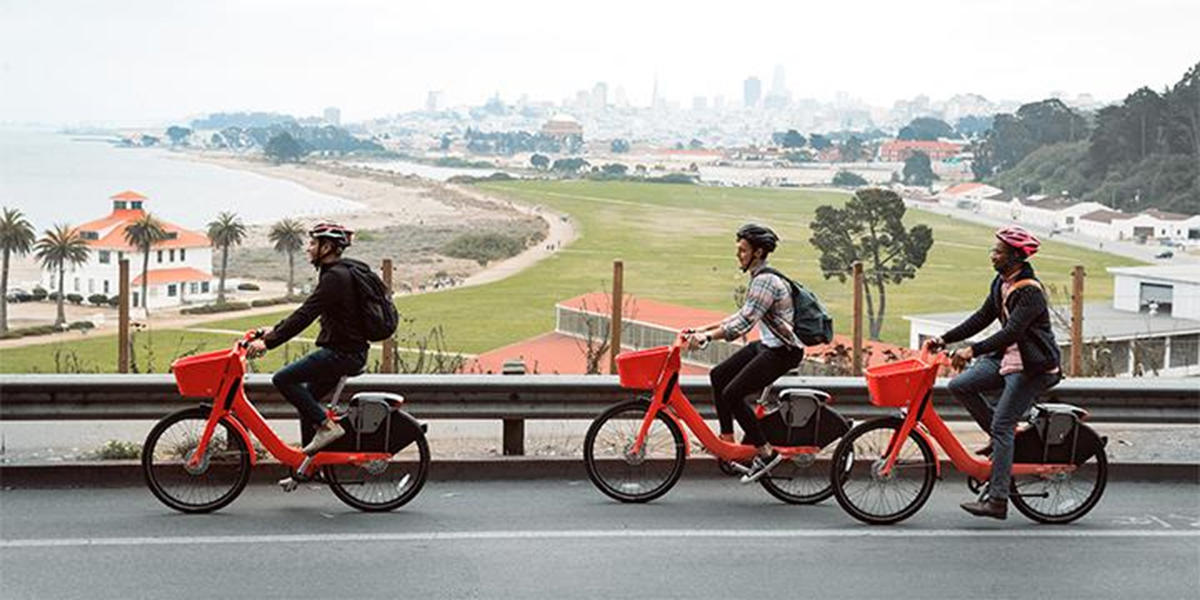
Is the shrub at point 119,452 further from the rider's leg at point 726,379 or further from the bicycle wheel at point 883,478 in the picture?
the bicycle wheel at point 883,478

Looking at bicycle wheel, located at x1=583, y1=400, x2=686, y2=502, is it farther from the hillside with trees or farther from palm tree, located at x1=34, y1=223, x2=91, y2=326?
the hillside with trees

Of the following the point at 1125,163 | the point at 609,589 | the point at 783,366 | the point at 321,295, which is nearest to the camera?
the point at 609,589

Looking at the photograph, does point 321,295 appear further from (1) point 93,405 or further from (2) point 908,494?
(2) point 908,494

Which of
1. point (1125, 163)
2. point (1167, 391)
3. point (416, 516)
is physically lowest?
point (416, 516)

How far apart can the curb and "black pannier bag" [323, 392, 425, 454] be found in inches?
37.1

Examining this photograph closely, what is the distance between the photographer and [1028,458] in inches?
361

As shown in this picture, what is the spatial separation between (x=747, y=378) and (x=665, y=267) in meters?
17.7

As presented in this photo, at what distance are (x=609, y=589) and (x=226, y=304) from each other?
13.9 m

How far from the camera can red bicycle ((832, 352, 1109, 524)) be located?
8969 mm

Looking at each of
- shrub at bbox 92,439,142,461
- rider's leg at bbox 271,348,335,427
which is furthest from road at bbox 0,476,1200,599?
shrub at bbox 92,439,142,461

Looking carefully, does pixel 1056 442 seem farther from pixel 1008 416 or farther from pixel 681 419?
pixel 681 419

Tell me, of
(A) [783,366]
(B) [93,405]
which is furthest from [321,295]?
(A) [783,366]

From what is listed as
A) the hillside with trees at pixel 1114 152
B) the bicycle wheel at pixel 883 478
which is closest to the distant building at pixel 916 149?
the hillside with trees at pixel 1114 152

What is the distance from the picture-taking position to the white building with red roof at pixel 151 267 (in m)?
18.9
